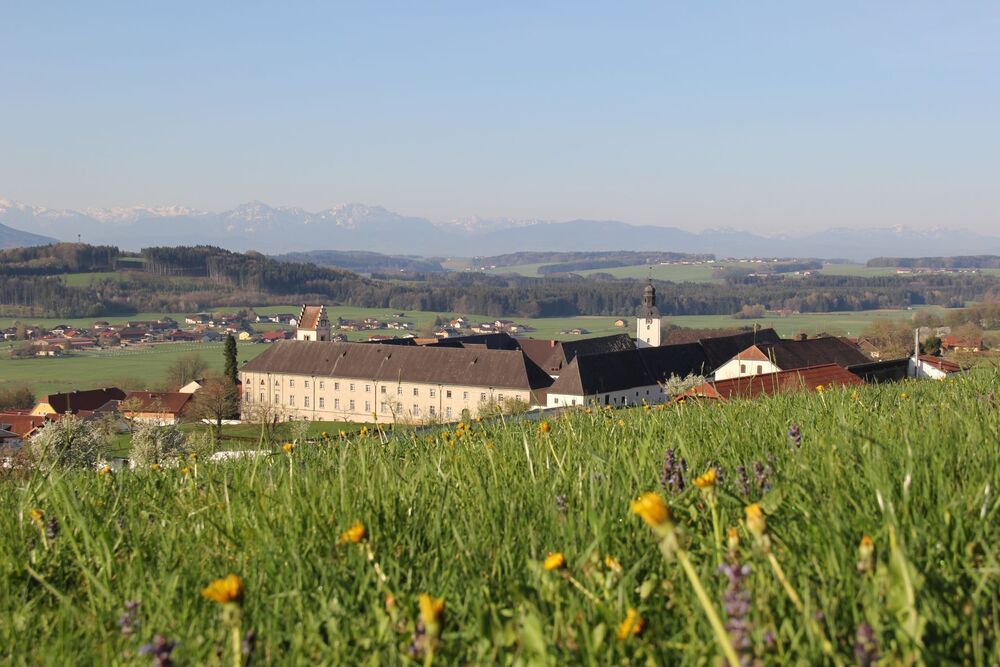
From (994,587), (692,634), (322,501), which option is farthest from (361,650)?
(994,587)

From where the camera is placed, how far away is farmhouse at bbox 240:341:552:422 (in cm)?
7812

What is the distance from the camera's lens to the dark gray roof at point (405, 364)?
3083 inches

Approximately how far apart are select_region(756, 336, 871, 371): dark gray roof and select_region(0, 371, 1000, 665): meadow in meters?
57.4

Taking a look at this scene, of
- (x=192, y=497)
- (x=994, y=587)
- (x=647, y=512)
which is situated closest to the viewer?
(x=647, y=512)

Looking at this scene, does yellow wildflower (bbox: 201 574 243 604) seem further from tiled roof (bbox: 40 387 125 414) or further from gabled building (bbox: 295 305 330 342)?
gabled building (bbox: 295 305 330 342)

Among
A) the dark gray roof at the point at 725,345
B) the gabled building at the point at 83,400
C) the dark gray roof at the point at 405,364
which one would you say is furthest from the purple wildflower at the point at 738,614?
the dark gray roof at the point at 725,345

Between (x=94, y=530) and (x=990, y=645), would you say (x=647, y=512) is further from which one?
(x=94, y=530)

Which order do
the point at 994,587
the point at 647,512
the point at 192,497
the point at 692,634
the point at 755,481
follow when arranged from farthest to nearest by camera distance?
the point at 192,497 → the point at 755,481 → the point at 994,587 → the point at 692,634 → the point at 647,512

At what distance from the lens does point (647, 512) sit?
5.53ft

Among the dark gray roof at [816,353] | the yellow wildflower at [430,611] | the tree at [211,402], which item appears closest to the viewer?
the yellow wildflower at [430,611]

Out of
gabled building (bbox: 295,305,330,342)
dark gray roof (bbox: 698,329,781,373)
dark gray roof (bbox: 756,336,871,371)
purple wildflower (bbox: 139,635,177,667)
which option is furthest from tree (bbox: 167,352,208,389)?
purple wildflower (bbox: 139,635,177,667)

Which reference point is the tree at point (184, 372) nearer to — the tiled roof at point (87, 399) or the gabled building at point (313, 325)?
the gabled building at point (313, 325)

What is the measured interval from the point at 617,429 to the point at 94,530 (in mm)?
3041

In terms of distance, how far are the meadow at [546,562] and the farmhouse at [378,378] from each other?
2696 inches
